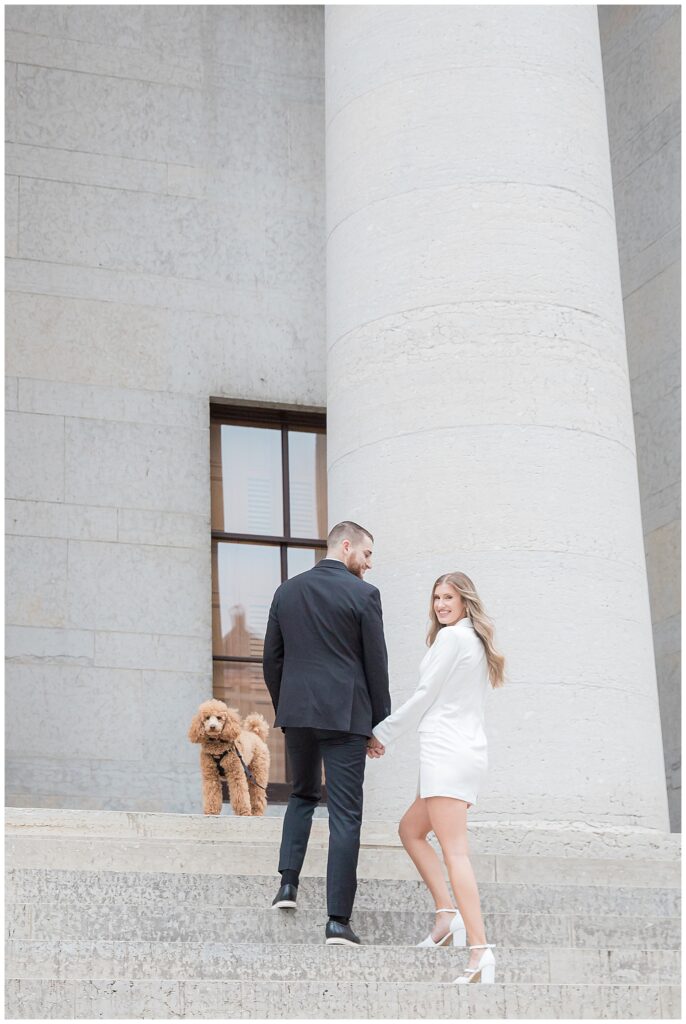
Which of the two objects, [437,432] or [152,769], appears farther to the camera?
[152,769]

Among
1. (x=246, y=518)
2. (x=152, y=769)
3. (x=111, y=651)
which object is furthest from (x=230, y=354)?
(x=152, y=769)

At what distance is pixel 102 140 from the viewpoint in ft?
53.3

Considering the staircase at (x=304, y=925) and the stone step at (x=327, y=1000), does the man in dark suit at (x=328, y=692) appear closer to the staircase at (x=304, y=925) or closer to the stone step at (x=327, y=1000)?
the staircase at (x=304, y=925)

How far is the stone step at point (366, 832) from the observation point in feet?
28.6

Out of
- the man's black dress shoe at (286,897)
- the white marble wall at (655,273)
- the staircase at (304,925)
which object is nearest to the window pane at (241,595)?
the white marble wall at (655,273)

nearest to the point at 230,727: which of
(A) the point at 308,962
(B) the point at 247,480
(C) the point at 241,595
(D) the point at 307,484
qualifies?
(C) the point at 241,595

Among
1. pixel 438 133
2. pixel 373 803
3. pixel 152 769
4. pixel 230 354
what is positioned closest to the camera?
pixel 373 803

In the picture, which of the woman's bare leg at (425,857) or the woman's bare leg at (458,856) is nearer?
the woman's bare leg at (458,856)

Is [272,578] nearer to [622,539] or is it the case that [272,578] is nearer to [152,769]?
[152,769]

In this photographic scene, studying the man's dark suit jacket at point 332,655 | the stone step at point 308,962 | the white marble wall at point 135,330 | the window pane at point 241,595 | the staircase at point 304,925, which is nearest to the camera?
the staircase at point 304,925

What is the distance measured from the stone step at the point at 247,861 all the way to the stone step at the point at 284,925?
559 mm

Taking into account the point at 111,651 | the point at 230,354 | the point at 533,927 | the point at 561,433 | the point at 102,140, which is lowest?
the point at 533,927

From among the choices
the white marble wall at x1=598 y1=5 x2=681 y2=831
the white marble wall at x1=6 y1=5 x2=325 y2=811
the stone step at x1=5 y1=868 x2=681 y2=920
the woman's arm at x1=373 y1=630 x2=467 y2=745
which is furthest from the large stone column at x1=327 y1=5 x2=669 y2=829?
the white marble wall at x1=6 y1=5 x2=325 y2=811

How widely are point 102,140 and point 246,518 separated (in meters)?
4.28
